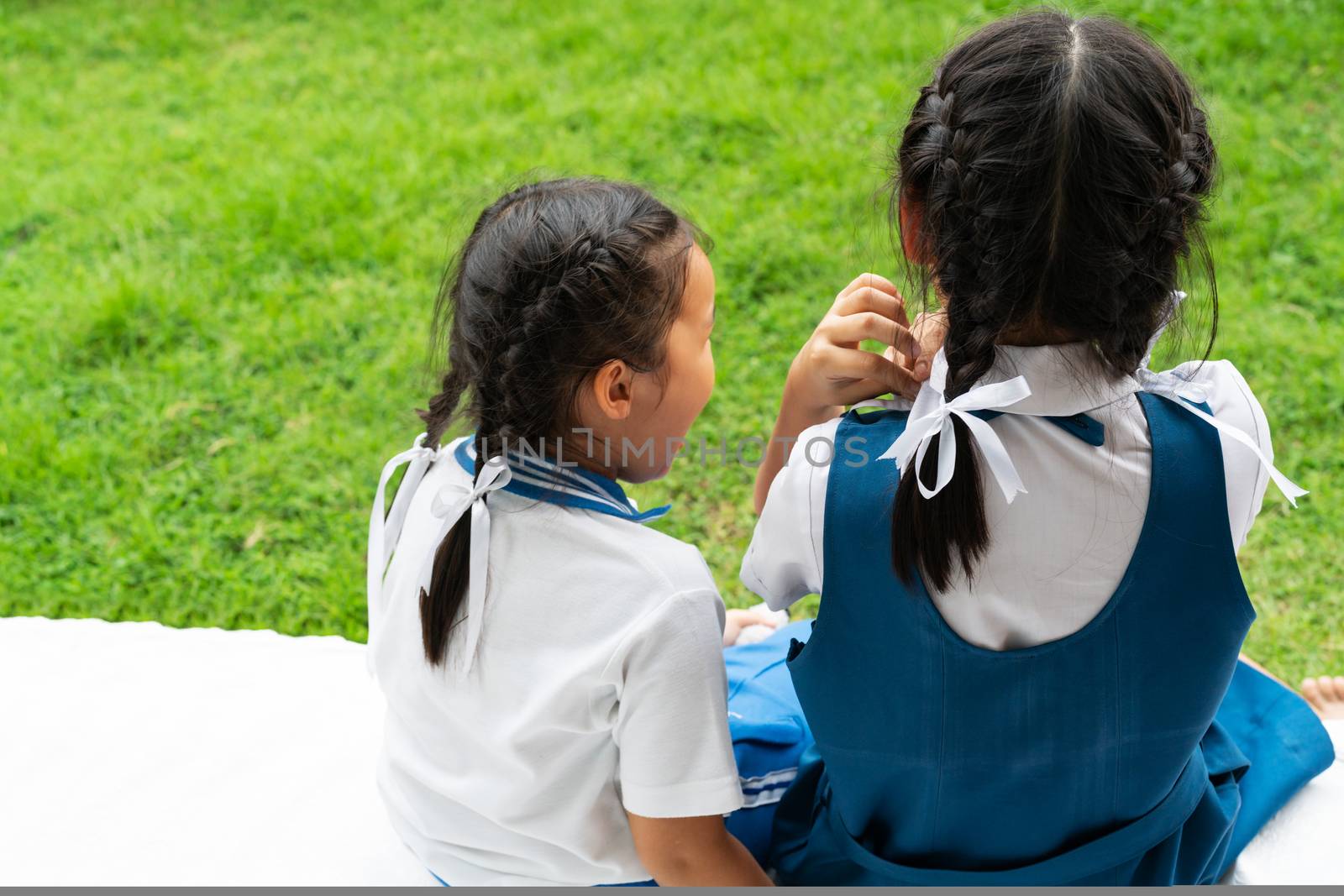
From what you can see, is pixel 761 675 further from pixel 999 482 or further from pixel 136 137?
pixel 136 137

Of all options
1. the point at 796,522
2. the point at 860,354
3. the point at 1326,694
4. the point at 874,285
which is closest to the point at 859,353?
the point at 860,354

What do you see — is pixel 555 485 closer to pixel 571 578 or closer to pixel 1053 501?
pixel 571 578

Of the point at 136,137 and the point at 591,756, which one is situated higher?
the point at 136,137

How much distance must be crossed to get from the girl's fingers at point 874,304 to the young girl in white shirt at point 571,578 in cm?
19

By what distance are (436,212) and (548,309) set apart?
2.60 metres

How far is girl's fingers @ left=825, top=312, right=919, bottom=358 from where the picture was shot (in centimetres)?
142

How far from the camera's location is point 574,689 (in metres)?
1.38

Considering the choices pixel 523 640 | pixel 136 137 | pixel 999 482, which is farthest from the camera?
pixel 136 137

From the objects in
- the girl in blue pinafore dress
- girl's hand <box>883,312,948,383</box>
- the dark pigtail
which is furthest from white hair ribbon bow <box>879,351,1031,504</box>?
the dark pigtail

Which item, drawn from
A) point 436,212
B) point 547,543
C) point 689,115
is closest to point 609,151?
point 689,115

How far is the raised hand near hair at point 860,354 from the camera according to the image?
1.43 metres

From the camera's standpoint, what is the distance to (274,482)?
2.99 meters

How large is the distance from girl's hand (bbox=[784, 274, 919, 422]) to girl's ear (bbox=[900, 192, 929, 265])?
4.2 inches

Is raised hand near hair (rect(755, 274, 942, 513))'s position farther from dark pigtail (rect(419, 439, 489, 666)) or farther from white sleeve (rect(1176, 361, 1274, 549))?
dark pigtail (rect(419, 439, 489, 666))
